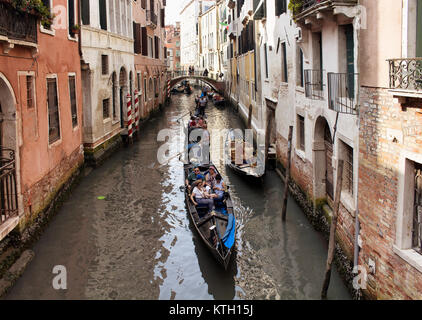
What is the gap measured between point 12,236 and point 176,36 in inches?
3142

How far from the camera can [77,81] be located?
44.0 feet

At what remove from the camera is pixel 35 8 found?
8.70 meters

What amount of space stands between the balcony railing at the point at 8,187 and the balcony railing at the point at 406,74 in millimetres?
5691

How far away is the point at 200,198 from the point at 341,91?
3.91m

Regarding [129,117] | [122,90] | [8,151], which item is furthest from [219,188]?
[122,90]

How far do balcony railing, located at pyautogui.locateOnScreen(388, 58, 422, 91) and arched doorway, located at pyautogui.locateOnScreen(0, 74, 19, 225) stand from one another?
5.77m

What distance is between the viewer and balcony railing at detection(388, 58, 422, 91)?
492 cm

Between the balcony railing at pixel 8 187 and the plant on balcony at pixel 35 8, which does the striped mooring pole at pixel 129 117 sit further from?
the balcony railing at pixel 8 187

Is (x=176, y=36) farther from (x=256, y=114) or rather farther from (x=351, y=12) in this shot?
(x=351, y=12)

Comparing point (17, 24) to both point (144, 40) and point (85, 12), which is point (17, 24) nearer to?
point (85, 12)

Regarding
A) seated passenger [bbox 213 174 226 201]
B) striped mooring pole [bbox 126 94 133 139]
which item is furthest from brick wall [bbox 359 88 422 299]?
striped mooring pole [bbox 126 94 133 139]

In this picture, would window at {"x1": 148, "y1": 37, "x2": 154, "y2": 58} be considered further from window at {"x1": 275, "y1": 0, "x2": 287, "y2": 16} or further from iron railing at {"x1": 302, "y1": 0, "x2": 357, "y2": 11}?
iron railing at {"x1": 302, "y1": 0, "x2": 357, "y2": 11}

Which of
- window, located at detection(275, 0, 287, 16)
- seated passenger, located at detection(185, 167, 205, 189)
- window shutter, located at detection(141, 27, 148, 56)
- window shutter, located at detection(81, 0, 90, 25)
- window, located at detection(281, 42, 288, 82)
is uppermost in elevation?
window shutter, located at detection(141, 27, 148, 56)

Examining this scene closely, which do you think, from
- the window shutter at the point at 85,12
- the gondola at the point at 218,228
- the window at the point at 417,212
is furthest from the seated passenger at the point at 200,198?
the window shutter at the point at 85,12
